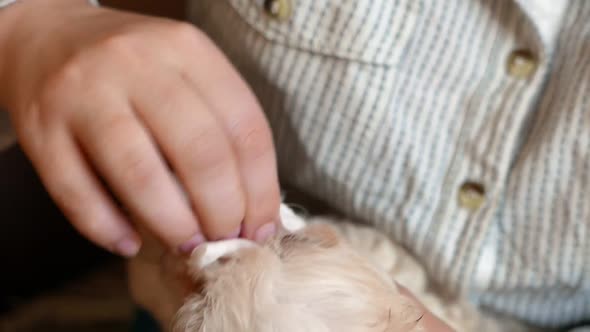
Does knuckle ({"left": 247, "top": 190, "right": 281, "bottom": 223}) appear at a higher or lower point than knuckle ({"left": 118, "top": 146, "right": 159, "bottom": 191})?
lower

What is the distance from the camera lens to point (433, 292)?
1.75 ft

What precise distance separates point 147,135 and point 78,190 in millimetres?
52

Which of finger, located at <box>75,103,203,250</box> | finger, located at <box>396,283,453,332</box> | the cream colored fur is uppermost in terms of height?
finger, located at <box>75,103,203,250</box>

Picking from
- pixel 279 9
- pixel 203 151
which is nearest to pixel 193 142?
pixel 203 151

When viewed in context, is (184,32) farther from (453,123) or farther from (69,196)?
(453,123)

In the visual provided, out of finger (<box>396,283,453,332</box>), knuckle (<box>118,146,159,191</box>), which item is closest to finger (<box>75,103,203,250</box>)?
knuckle (<box>118,146,159,191</box>)

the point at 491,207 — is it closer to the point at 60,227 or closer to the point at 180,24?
the point at 180,24

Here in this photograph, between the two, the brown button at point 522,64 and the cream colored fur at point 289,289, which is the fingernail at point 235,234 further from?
the brown button at point 522,64

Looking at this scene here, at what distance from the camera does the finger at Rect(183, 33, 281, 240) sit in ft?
1.14

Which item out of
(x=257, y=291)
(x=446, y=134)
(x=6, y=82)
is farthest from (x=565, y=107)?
(x=6, y=82)

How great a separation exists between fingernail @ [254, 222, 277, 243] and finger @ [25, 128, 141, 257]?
0.07 metres

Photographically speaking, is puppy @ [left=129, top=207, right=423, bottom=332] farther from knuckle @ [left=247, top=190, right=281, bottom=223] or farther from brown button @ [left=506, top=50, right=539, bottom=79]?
brown button @ [left=506, top=50, right=539, bottom=79]

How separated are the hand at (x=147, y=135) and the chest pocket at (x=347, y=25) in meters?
0.14

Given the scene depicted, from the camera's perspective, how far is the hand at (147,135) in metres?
0.33
